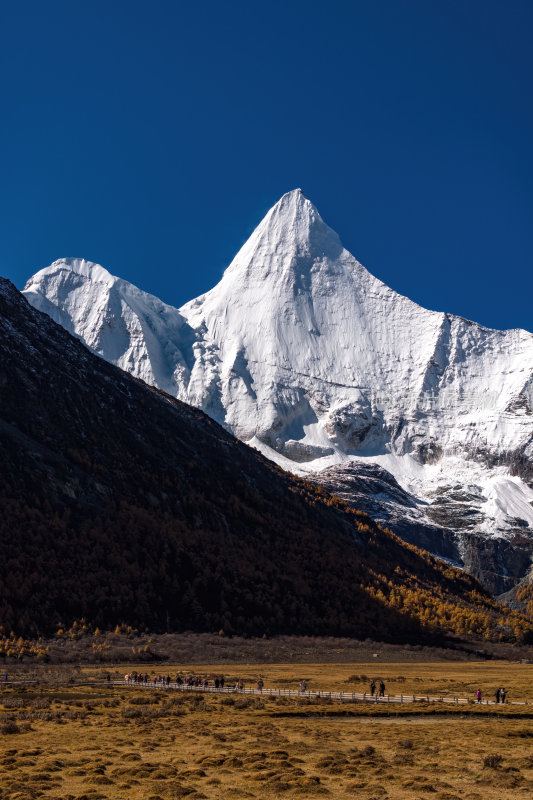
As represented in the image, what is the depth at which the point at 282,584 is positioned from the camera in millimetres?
137375

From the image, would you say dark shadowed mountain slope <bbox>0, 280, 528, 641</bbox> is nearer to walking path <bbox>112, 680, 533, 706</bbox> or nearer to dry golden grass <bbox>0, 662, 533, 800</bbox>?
walking path <bbox>112, 680, 533, 706</bbox>

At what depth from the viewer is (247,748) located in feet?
130

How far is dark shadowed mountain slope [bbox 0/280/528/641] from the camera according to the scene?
112562 millimetres

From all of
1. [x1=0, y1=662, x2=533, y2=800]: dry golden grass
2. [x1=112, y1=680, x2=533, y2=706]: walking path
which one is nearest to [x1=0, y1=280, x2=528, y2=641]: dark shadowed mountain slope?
[x1=112, y1=680, x2=533, y2=706]: walking path

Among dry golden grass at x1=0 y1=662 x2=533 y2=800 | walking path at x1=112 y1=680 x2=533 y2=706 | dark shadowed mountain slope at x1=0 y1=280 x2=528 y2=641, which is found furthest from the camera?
dark shadowed mountain slope at x1=0 y1=280 x2=528 y2=641

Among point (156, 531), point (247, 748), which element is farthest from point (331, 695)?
point (156, 531)

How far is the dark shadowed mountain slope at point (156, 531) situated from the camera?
11256 cm

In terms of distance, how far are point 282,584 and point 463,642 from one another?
34.6 meters

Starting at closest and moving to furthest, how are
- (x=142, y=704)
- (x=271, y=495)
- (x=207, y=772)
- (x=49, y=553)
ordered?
1. (x=207, y=772)
2. (x=142, y=704)
3. (x=49, y=553)
4. (x=271, y=495)

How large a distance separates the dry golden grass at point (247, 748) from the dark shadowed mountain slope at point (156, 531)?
154 feet

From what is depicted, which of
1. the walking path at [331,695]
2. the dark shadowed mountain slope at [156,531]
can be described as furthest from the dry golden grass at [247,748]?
the dark shadowed mountain slope at [156,531]

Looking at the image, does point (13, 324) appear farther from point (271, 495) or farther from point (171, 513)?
point (271, 495)

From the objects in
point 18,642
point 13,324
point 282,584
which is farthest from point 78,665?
point 13,324

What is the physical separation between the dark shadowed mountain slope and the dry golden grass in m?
47.0
